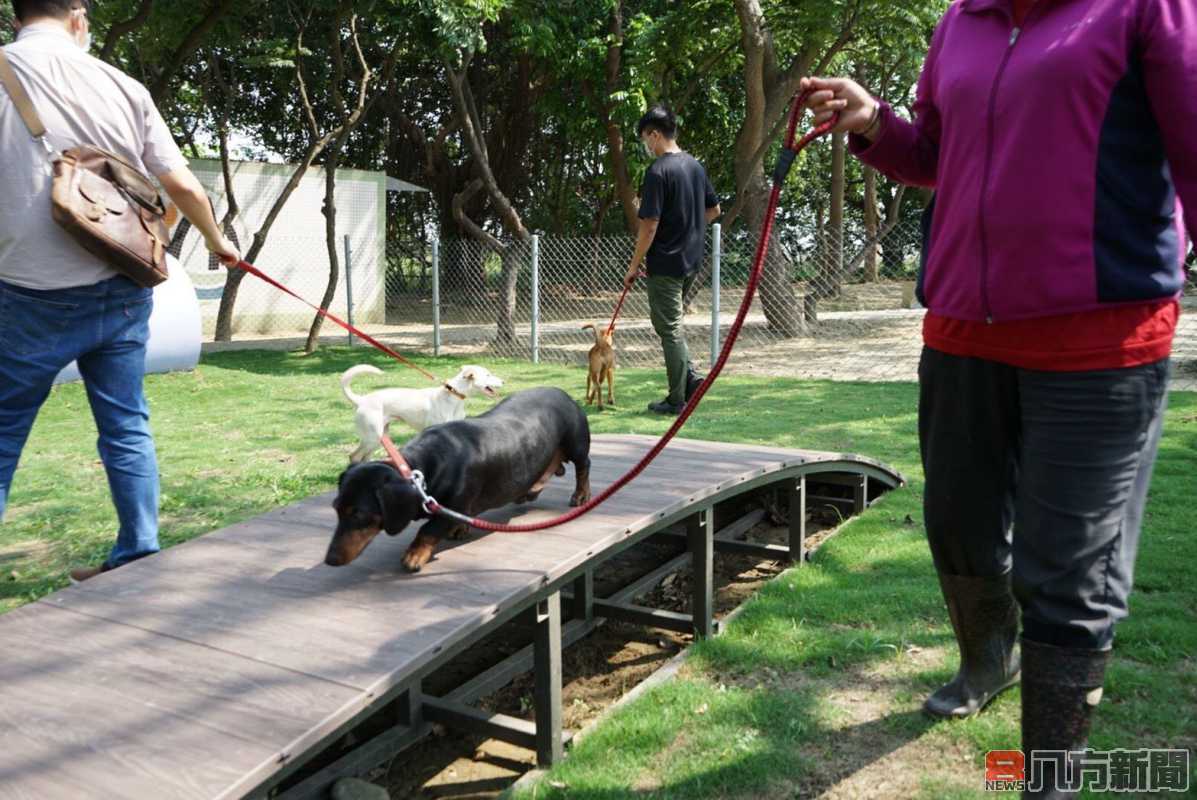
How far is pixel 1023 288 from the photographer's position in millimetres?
1828

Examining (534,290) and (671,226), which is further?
(534,290)

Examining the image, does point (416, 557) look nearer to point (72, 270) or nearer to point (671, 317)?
point (72, 270)

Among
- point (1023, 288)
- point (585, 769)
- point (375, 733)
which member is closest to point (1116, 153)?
point (1023, 288)

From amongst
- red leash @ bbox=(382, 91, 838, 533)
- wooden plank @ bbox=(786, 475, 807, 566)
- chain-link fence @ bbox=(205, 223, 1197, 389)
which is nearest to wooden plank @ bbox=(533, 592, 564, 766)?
red leash @ bbox=(382, 91, 838, 533)

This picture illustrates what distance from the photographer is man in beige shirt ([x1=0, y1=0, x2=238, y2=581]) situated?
2855 mm

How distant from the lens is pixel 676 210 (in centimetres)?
673

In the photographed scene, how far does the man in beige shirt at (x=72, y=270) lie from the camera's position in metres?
2.86

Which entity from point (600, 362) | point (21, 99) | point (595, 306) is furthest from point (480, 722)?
point (595, 306)

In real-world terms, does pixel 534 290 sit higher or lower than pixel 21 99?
lower

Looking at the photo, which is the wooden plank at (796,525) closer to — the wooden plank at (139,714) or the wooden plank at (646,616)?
the wooden plank at (646,616)

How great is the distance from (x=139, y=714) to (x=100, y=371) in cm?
142

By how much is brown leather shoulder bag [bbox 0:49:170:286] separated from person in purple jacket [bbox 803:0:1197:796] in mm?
2361

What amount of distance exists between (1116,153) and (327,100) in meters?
20.3

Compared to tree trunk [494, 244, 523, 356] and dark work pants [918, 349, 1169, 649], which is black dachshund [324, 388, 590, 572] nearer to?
dark work pants [918, 349, 1169, 649]
